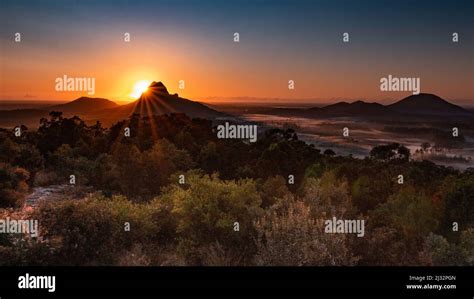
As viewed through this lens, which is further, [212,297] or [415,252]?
[415,252]

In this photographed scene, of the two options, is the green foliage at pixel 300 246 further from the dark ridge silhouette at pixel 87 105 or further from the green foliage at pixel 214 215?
the dark ridge silhouette at pixel 87 105

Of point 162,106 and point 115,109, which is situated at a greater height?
point 162,106

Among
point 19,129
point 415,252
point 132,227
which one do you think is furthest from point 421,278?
point 19,129

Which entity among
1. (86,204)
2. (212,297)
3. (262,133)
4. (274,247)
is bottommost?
(212,297)

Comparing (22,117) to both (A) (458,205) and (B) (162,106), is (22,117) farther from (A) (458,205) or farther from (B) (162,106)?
(A) (458,205)

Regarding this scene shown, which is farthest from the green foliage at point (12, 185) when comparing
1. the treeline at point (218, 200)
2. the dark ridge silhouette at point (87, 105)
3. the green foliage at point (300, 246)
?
the green foliage at point (300, 246)

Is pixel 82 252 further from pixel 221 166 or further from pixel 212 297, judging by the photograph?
pixel 221 166

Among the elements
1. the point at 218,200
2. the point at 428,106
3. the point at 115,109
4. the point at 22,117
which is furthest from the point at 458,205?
the point at 22,117
